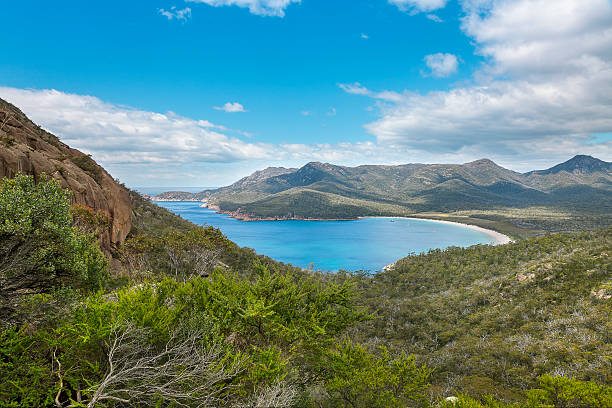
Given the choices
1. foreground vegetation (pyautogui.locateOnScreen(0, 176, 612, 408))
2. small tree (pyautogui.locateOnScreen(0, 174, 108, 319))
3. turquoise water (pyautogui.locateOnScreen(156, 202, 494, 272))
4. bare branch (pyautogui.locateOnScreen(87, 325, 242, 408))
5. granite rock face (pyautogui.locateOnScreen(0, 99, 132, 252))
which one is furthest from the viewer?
turquoise water (pyautogui.locateOnScreen(156, 202, 494, 272))

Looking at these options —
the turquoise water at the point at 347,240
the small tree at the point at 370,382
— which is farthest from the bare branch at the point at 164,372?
the turquoise water at the point at 347,240

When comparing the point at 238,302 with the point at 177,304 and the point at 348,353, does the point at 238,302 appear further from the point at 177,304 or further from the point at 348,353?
the point at 348,353

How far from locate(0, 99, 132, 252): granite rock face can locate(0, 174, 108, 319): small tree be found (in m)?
7.71

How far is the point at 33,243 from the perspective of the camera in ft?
24.0

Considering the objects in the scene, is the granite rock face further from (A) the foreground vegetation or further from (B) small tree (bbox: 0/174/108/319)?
(B) small tree (bbox: 0/174/108/319)

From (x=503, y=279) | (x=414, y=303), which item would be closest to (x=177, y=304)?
(x=414, y=303)

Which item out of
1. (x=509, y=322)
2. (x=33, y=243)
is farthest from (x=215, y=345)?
(x=509, y=322)

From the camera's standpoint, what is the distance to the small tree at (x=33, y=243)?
6.75 m

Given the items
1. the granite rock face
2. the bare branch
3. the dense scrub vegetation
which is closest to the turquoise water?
the dense scrub vegetation

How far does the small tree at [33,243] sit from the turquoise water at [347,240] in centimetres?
6920

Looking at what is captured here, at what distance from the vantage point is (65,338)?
6645 mm

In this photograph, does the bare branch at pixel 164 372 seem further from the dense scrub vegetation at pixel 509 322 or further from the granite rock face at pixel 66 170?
the granite rock face at pixel 66 170

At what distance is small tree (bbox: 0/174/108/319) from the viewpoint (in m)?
6.75

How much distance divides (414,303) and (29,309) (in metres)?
34.5
